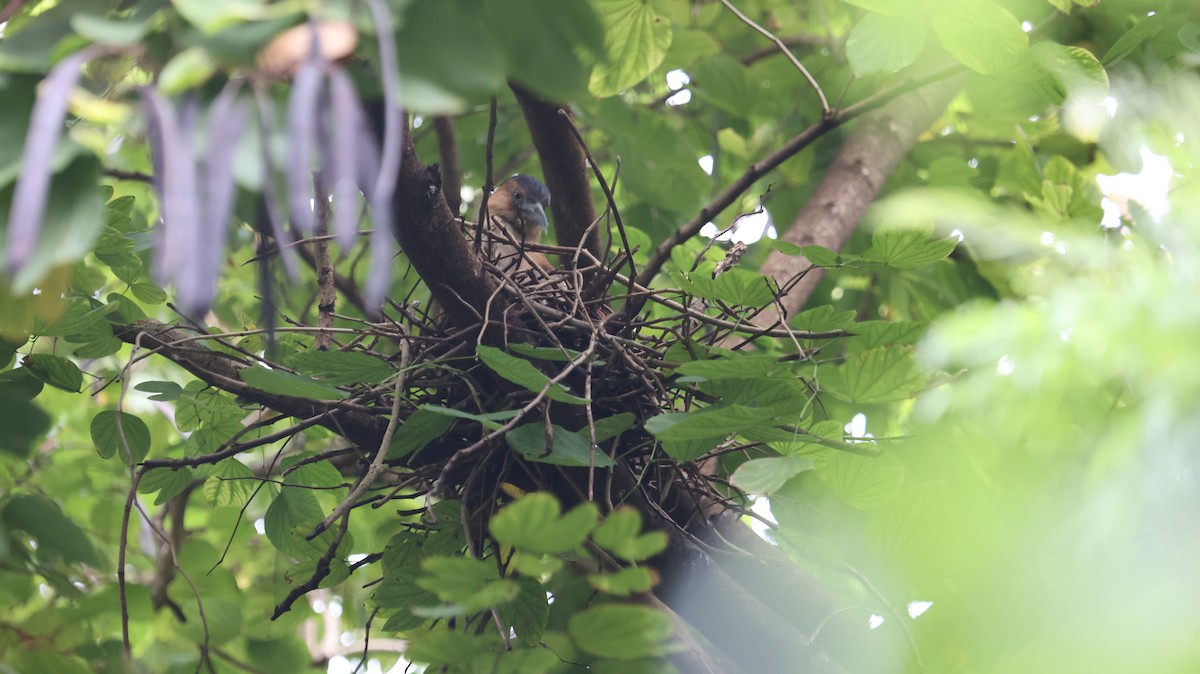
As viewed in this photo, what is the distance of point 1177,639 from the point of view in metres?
0.92

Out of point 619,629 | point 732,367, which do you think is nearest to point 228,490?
point 732,367

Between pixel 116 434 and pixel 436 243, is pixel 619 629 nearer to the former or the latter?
pixel 436 243

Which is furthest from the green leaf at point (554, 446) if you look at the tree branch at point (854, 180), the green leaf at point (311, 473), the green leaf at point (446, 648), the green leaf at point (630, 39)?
the tree branch at point (854, 180)

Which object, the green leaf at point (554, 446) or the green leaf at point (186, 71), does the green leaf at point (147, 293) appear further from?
the green leaf at point (186, 71)

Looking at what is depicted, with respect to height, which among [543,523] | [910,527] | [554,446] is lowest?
[910,527]

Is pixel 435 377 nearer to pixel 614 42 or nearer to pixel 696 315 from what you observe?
pixel 696 315

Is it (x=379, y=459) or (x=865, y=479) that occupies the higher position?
(x=379, y=459)

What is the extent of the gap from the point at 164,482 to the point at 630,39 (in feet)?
5.18

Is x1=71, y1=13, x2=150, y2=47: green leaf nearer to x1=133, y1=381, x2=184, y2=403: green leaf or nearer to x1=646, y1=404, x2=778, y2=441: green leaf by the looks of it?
x1=646, y1=404, x2=778, y2=441: green leaf

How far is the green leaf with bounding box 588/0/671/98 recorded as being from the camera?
256cm

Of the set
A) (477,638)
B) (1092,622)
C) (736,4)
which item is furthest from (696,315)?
(736,4)

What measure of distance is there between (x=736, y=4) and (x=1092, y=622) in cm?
338

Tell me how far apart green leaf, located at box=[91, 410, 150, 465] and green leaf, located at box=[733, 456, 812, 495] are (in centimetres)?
136

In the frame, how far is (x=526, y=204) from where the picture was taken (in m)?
3.75
